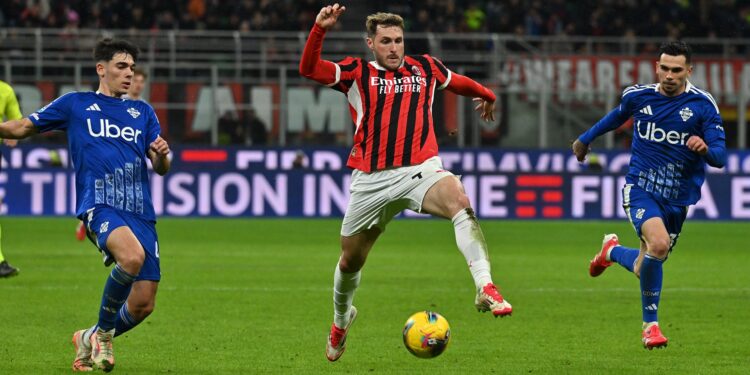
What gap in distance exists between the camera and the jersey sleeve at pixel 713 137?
8.86 metres

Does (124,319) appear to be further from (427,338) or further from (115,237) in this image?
(427,338)

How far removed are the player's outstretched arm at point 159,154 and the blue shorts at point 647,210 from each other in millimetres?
3351

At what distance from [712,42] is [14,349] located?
2186 cm

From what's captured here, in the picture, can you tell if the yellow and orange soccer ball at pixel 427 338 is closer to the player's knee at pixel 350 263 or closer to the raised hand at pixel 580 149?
the player's knee at pixel 350 263

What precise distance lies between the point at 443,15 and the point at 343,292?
22.5 m

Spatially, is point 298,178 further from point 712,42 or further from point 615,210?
point 712,42

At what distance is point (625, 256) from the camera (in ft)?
33.7

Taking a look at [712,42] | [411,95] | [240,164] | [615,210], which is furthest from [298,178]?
[411,95]

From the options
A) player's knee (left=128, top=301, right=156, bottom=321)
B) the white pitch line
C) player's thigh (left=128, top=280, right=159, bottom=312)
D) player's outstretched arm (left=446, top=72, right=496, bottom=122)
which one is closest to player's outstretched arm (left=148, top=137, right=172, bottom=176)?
player's thigh (left=128, top=280, right=159, bottom=312)

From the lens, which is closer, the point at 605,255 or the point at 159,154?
the point at 159,154

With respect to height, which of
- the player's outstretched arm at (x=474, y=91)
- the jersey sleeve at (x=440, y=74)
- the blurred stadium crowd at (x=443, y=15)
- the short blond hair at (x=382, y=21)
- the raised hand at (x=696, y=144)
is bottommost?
the raised hand at (x=696, y=144)

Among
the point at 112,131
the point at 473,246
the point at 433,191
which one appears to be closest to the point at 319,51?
the point at 433,191

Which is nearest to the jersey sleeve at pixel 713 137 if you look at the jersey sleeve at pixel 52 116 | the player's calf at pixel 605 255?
the player's calf at pixel 605 255

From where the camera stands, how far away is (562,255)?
58.1ft
